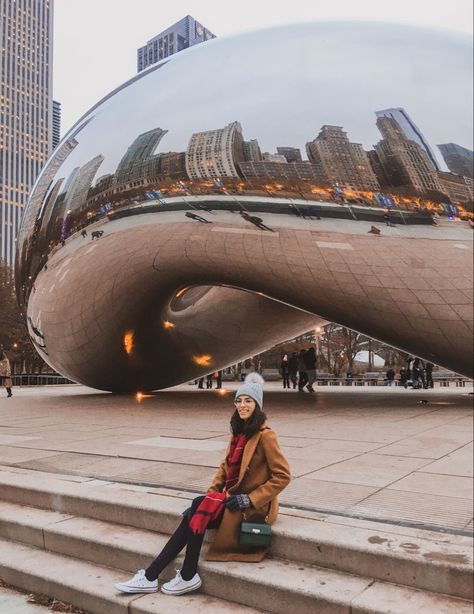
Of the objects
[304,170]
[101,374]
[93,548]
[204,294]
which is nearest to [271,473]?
[93,548]

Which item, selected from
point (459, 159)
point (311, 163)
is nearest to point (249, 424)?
point (459, 159)

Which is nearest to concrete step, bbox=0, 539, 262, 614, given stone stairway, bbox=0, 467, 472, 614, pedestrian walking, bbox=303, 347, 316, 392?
stone stairway, bbox=0, 467, 472, 614

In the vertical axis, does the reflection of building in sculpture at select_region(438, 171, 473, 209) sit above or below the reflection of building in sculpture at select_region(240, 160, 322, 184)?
below

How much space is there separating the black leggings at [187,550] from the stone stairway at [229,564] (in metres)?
0.08

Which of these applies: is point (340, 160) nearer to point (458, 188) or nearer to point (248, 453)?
point (458, 188)

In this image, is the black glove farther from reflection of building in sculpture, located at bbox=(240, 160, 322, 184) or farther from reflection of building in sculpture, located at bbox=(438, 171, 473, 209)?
reflection of building in sculpture, located at bbox=(240, 160, 322, 184)

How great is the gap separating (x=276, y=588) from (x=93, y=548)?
116 cm

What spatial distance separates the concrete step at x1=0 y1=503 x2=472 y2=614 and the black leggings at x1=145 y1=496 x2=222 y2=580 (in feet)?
0.28

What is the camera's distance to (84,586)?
287 cm

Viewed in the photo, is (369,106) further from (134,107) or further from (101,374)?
(101,374)

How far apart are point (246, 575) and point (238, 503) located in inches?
11.9

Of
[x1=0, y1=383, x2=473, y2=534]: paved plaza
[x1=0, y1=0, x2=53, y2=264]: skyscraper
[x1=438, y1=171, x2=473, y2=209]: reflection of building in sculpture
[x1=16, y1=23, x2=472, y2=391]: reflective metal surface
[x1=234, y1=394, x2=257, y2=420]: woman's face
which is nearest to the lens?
[x1=0, y1=383, x2=473, y2=534]: paved plaza

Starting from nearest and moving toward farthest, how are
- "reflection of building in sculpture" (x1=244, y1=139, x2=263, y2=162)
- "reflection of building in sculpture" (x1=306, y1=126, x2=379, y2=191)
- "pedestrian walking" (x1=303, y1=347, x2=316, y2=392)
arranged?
"reflection of building in sculpture" (x1=306, y1=126, x2=379, y2=191), "reflection of building in sculpture" (x1=244, y1=139, x2=263, y2=162), "pedestrian walking" (x1=303, y1=347, x2=316, y2=392)

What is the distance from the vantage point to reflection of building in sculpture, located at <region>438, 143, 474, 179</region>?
4770mm
